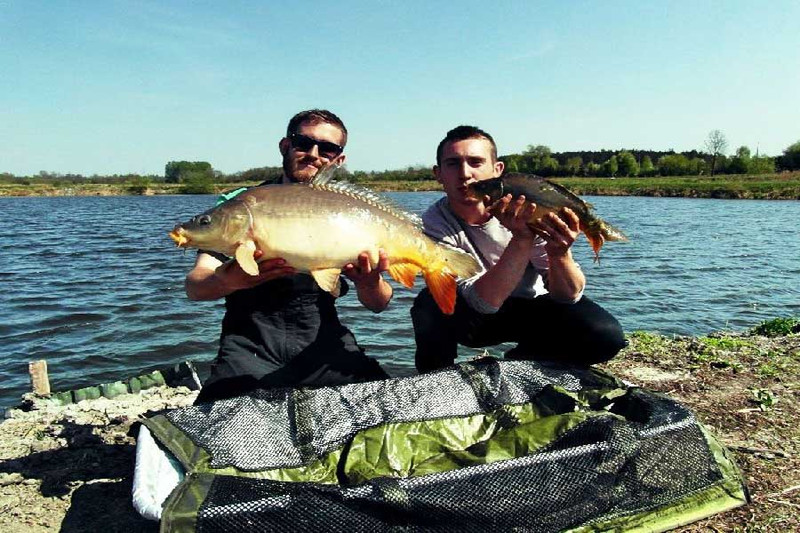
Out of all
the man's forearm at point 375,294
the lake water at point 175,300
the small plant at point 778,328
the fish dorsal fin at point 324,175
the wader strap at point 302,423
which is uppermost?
the fish dorsal fin at point 324,175

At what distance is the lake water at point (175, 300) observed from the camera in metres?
6.88

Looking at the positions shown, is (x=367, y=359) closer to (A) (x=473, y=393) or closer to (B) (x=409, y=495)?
(A) (x=473, y=393)

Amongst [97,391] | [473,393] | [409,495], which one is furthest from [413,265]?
[97,391]

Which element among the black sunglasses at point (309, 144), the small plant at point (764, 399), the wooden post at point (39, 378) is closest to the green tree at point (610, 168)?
the small plant at point (764, 399)

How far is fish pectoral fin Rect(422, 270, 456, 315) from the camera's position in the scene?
3.12 meters

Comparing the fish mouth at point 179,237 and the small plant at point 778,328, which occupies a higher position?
the fish mouth at point 179,237

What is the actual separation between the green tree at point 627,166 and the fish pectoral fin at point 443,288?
82.4 meters

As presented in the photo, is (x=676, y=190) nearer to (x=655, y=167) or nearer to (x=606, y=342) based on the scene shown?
(x=655, y=167)

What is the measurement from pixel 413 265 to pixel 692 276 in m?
10.7

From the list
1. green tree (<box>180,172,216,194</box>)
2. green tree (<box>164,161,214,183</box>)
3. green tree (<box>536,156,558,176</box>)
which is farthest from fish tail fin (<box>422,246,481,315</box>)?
green tree (<box>164,161,214,183</box>)

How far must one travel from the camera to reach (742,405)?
12.0 ft

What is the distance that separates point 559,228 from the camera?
3291mm

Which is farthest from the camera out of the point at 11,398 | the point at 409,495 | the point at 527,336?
the point at 11,398

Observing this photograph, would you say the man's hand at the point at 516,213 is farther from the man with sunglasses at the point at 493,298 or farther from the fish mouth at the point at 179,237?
the fish mouth at the point at 179,237
